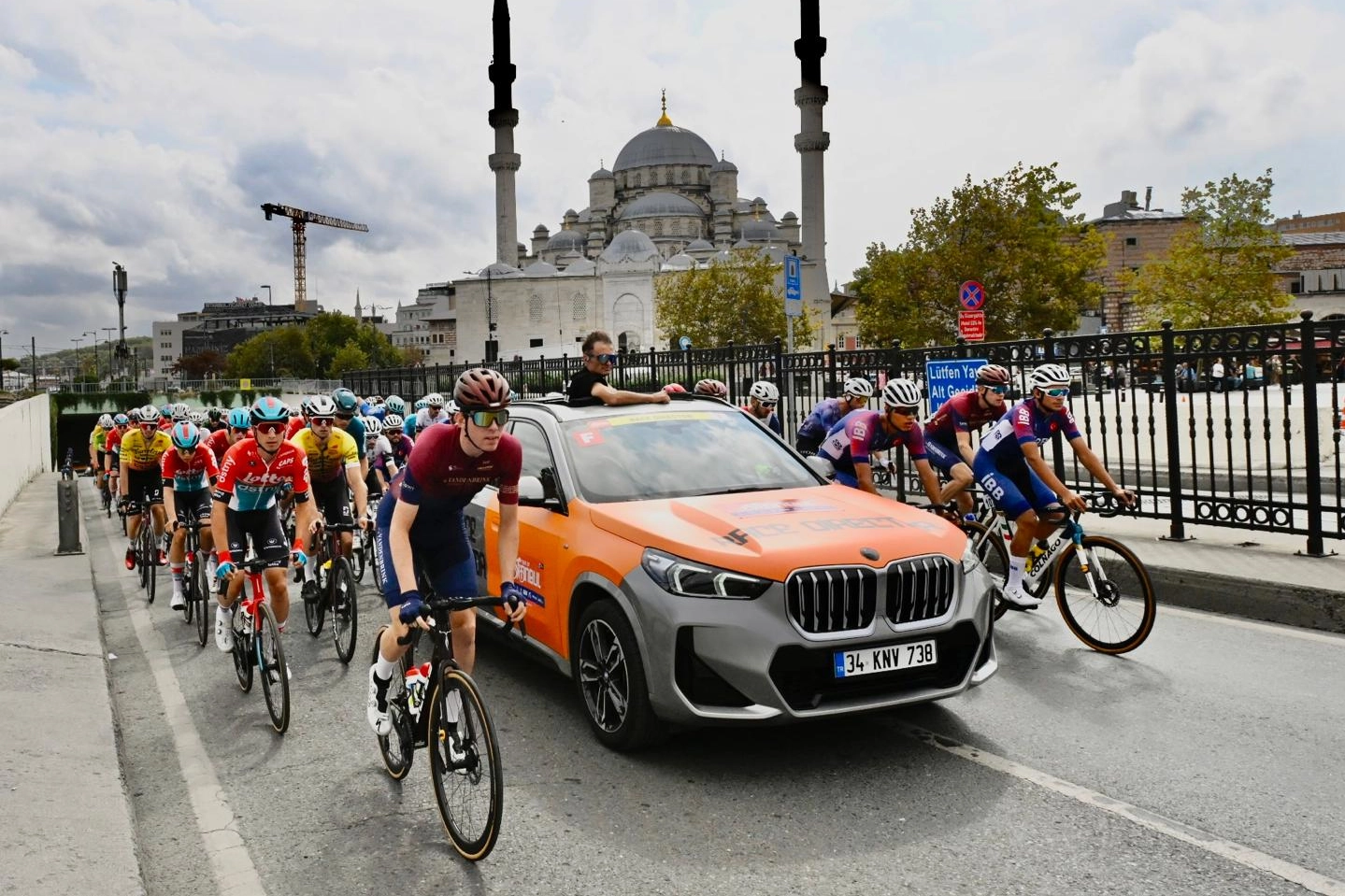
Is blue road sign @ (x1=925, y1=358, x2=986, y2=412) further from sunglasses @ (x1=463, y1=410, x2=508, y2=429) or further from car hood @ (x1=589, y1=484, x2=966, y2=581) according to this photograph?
sunglasses @ (x1=463, y1=410, x2=508, y2=429)

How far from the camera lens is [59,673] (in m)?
7.56

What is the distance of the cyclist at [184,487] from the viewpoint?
9.70 metres

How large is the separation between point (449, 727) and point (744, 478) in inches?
99.8

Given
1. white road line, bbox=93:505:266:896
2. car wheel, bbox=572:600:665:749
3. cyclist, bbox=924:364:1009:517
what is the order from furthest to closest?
cyclist, bbox=924:364:1009:517
car wheel, bbox=572:600:665:749
white road line, bbox=93:505:266:896

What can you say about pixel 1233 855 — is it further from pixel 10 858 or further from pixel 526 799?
pixel 10 858

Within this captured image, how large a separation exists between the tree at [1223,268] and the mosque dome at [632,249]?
8382 cm

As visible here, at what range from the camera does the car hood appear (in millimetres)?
5082

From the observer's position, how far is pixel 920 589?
5215 mm

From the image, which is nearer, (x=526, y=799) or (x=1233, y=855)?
(x=1233, y=855)

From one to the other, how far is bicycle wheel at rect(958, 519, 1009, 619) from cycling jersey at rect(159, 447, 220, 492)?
6330 mm

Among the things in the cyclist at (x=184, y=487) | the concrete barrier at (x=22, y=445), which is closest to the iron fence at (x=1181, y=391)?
the cyclist at (x=184, y=487)

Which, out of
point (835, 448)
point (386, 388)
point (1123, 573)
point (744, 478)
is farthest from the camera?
point (386, 388)

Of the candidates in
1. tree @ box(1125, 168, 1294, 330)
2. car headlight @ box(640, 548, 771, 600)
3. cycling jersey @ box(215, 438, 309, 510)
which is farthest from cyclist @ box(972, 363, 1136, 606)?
tree @ box(1125, 168, 1294, 330)

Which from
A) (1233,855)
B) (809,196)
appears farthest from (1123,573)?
(809,196)
